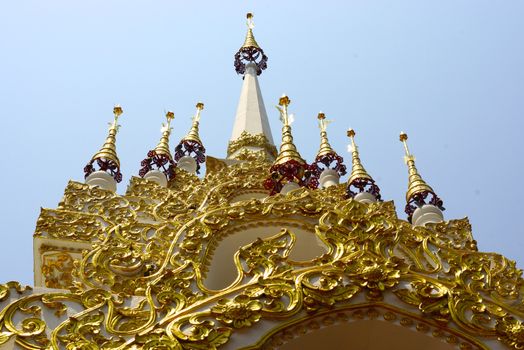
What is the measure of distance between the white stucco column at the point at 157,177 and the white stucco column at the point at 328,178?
293cm

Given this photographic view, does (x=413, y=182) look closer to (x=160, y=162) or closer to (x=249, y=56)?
(x=160, y=162)

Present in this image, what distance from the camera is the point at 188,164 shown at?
15609mm

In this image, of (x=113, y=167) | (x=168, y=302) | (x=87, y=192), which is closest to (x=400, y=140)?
(x=113, y=167)

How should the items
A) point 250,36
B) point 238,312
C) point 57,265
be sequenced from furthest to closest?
point 250,36, point 57,265, point 238,312

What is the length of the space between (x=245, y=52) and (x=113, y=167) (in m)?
11.8

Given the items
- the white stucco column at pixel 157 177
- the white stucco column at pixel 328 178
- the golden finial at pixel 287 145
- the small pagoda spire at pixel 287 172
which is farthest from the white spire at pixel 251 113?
the small pagoda spire at pixel 287 172

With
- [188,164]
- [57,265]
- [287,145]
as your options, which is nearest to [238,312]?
[57,265]

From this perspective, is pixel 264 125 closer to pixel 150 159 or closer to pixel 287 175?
pixel 150 159

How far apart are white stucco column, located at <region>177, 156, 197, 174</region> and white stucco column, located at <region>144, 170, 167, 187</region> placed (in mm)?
1408

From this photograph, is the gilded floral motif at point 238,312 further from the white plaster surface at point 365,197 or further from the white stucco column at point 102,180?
the white plaster surface at point 365,197

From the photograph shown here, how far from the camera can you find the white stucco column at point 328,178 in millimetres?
13354

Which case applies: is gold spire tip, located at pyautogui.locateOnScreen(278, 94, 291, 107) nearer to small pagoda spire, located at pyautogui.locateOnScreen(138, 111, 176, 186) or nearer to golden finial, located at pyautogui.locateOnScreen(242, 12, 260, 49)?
small pagoda spire, located at pyautogui.locateOnScreen(138, 111, 176, 186)

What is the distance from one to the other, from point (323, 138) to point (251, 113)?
3128 millimetres

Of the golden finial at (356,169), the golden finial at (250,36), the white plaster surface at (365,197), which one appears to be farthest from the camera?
the golden finial at (250,36)
